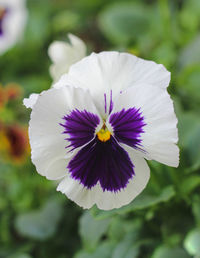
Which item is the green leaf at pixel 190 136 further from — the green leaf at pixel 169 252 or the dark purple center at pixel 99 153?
the dark purple center at pixel 99 153

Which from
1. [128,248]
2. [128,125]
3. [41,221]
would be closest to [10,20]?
[41,221]

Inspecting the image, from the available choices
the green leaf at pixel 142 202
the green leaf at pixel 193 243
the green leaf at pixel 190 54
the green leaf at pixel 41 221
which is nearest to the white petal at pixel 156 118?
the green leaf at pixel 142 202

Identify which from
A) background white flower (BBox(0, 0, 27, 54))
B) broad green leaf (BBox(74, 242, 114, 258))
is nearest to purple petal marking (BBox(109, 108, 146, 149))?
broad green leaf (BBox(74, 242, 114, 258))

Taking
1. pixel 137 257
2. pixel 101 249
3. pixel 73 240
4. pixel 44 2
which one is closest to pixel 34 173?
pixel 73 240

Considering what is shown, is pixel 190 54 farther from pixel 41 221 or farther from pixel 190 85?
pixel 41 221

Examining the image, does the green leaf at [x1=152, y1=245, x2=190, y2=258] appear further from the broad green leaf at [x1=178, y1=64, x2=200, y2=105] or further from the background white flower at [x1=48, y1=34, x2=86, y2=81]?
the broad green leaf at [x1=178, y1=64, x2=200, y2=105]

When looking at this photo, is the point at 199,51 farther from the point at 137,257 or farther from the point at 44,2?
the point at 44,2
